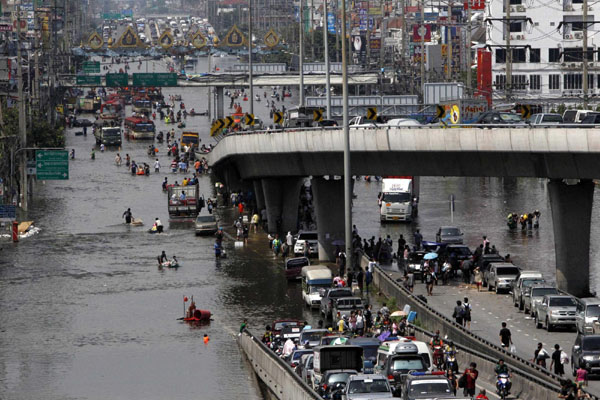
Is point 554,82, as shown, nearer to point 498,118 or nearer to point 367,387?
point 498,118

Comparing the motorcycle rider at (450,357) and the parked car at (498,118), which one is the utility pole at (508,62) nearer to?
the parked car at (498,118)

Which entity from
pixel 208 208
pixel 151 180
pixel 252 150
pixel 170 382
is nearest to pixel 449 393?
pixel 170 382

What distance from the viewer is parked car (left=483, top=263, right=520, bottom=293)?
225ft

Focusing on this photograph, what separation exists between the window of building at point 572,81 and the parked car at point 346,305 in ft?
299

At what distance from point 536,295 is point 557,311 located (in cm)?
341

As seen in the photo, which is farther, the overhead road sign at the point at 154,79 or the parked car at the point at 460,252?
the overhead road sign at the point at 154,79

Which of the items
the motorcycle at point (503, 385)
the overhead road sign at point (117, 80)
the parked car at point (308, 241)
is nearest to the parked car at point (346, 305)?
the motorcycle at point (503, 385)

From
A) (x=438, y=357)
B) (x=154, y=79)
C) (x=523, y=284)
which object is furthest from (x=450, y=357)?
(x=154, y=79)

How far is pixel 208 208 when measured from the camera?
106 metres

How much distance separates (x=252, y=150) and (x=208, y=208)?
18430 mm

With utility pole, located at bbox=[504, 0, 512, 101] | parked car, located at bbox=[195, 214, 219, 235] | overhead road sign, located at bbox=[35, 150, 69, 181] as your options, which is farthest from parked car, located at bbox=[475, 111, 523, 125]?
utility pole, located at bbox=[504, 0, 512, 101]

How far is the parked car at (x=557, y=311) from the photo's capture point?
5791 cm

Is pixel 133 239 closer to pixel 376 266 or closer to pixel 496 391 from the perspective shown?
pixel 376 266

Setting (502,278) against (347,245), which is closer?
(502,278)
